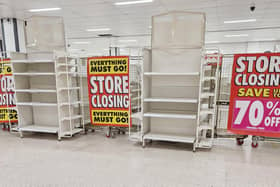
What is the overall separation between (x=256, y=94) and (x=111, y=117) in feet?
9.54

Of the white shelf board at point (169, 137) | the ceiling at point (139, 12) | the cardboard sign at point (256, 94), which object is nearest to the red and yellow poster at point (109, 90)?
the white shelf board at point (169, 137)

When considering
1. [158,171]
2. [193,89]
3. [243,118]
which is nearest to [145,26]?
[193,89]

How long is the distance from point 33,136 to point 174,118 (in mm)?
3364

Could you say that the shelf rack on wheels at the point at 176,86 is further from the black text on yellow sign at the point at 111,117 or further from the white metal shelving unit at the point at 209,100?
the black text on yellow sign at the point at 111,117

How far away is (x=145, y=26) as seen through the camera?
8.01 meters

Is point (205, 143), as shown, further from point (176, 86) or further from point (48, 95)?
point (48, 95)

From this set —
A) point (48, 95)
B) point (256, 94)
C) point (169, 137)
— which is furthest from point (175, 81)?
point (48, 95)

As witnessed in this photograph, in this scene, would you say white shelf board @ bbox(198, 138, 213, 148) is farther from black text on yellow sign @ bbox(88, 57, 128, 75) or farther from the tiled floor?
black text on yellow sign @ bbox(88, 57, 128, 75)

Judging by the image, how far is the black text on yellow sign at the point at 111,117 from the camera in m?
3.89

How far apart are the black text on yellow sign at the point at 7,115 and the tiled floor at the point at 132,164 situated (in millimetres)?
799

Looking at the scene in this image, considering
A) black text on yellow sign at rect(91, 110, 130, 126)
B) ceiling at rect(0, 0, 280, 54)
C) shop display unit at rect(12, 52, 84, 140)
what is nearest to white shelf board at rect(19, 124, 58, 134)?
shop display unit at rect(12, 52, 84, 140)

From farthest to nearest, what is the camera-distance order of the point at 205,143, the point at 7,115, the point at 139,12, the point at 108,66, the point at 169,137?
the point at 139,12, the point at 7,115, the point at 108,66, the point at 169,137, the point at 205,143

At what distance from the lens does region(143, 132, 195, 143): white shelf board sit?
3243 mm

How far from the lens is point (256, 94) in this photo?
10.3ft
